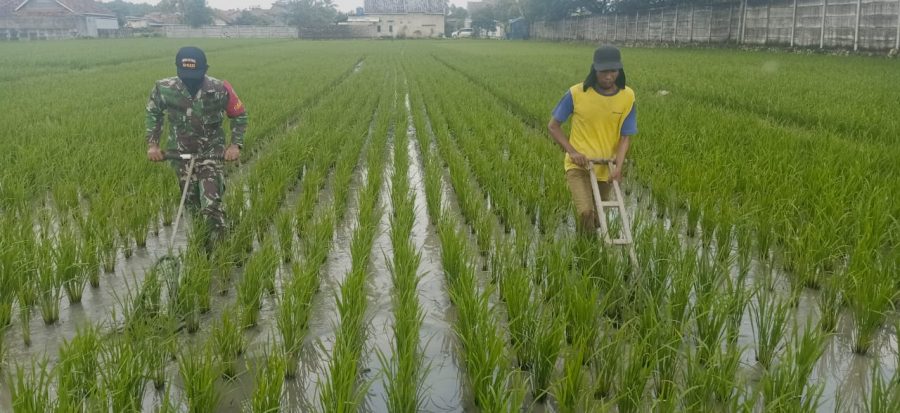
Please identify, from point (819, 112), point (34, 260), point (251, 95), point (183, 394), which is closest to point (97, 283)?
point (34, 260)

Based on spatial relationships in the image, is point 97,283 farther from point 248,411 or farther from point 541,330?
point 541,330

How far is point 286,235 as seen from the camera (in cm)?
399

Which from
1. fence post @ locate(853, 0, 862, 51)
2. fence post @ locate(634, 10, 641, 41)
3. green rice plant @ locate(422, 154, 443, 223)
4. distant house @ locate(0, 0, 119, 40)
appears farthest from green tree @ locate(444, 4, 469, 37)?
green rice plant @ locate(422, 154, 443, 223)

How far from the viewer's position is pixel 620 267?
3092 mm

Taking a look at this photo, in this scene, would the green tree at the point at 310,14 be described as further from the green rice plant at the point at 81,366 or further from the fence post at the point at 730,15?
the green rice plant at the point at 81,366

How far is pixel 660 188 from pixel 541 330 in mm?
2916

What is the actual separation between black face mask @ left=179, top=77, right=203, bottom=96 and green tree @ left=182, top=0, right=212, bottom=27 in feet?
224

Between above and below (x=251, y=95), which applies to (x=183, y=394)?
below

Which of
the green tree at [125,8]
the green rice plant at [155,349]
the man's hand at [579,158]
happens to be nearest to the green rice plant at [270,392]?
the green rice plant at [155,349]

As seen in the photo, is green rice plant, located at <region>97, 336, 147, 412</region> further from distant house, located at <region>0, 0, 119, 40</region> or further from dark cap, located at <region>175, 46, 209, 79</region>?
distant house, located at <region>0, 0, 119, 40</region>

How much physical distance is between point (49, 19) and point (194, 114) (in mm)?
59905

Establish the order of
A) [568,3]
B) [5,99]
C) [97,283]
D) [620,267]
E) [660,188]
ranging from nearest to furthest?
[620,267]
[97,283]
[660,188]
[5,99]
[568,3]

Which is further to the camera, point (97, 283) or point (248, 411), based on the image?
point (97, 283)

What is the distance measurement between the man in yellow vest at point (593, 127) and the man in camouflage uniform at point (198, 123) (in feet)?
6.72
